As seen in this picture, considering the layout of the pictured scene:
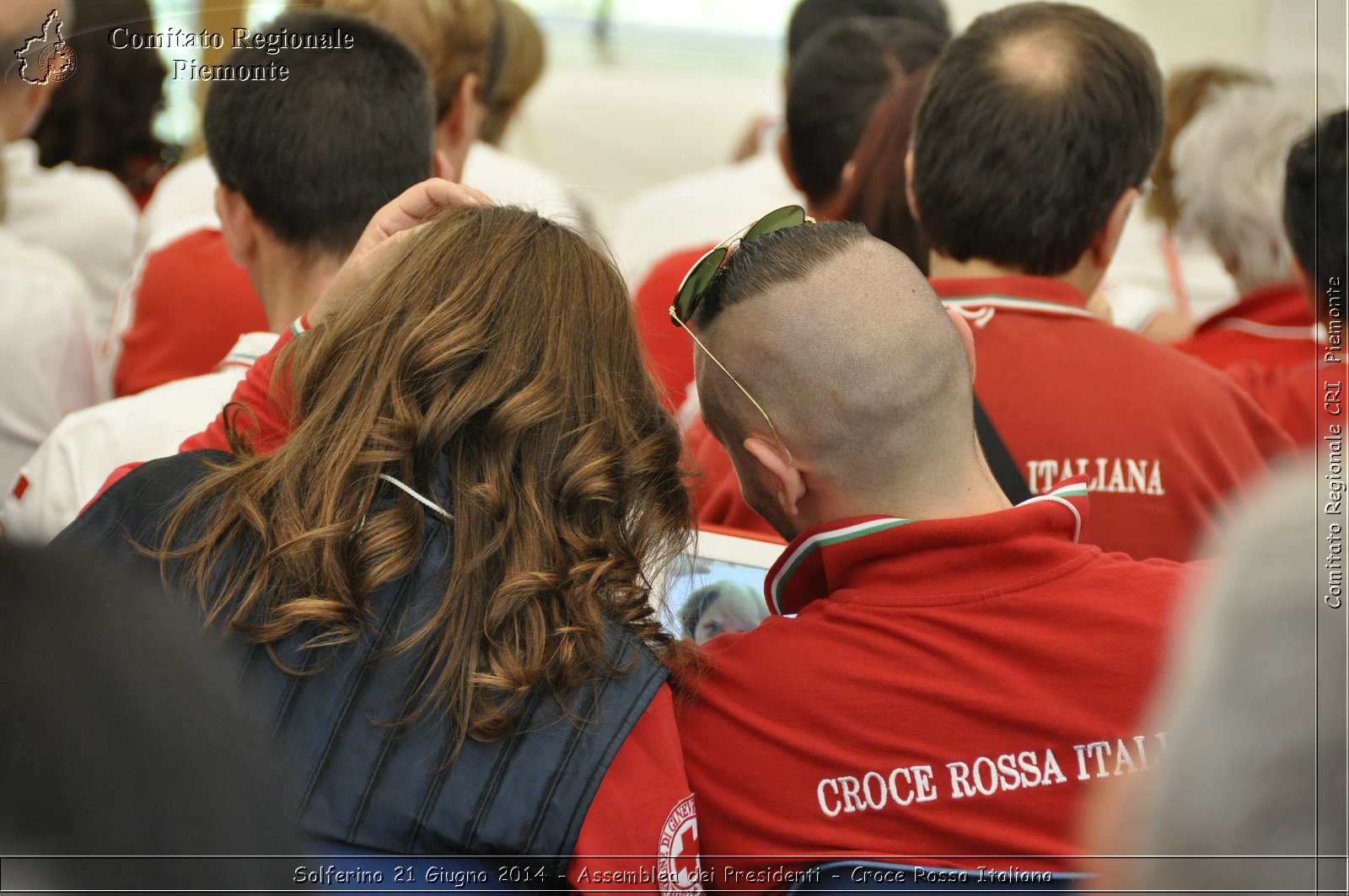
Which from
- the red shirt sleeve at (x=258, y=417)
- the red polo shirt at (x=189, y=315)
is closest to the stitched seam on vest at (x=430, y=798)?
the red shirt sleeve at (x=258, y=417)

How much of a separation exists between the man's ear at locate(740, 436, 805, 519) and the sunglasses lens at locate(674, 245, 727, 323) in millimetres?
166

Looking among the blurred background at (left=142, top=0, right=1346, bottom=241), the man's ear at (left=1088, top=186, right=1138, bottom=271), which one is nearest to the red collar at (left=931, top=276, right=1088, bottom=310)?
the man's ear at (left=1088, top=186, right=1138, bottom=271)

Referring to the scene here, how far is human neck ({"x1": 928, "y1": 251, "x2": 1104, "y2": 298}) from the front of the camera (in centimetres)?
198

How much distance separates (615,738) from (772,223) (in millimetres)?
622

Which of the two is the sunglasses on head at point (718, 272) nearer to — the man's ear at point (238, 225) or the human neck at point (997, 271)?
the human neck at point (997, 271)

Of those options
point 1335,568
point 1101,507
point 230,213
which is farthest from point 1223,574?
point 230,213

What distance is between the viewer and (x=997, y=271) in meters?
1.98

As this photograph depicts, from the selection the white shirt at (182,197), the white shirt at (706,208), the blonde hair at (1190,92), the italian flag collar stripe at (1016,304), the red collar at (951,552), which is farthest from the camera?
the white shirt at (706,208)

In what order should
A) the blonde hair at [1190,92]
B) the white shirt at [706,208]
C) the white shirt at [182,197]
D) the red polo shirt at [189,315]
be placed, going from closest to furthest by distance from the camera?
1. the red polo shirt at [189,315]
2. the white shirt at [182,197]
3. the blonde hair at [1190,92]
4. the white shirt at [706,208]

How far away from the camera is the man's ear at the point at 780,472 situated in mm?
1396

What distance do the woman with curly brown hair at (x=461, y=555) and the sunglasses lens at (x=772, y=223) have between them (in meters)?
0.20

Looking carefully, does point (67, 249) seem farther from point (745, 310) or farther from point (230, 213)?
point (745, 310)

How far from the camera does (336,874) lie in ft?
3.92

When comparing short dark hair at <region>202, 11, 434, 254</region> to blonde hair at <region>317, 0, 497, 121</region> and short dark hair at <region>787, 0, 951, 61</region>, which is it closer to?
blonde hair at <region>317, 0, 497, 121</region>
